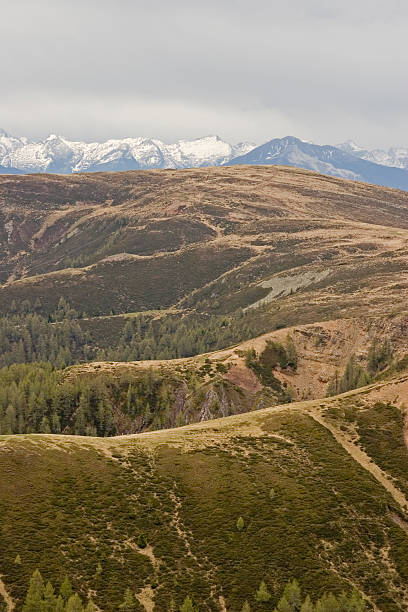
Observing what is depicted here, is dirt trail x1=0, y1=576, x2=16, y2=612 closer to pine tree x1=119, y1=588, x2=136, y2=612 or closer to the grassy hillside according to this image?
the grassy hillside

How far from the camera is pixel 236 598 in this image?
71812mm

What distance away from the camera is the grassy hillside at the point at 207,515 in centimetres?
7294

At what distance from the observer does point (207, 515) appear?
283ft

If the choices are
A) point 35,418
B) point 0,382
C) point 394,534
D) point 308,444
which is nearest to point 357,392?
point 308,444

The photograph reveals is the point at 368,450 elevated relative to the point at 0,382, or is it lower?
elevated

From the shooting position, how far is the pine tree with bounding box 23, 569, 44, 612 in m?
62.6

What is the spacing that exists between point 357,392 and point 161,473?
5582 cm

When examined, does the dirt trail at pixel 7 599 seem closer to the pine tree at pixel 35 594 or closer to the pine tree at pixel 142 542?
the pine tree at pixel 35 594

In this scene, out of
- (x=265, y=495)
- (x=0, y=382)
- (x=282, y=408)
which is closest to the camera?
(x=265, y=495)

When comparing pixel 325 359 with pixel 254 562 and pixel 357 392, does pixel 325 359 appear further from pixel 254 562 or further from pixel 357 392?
pixel 254 562

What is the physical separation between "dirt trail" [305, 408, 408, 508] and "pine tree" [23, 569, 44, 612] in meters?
58.3

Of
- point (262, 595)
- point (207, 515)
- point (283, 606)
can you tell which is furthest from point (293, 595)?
point (207, 515)

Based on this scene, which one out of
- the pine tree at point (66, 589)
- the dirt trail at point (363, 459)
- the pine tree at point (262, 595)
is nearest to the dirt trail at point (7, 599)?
the pine tree at point (66, 589)

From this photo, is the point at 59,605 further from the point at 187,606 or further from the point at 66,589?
the point at 187,606
